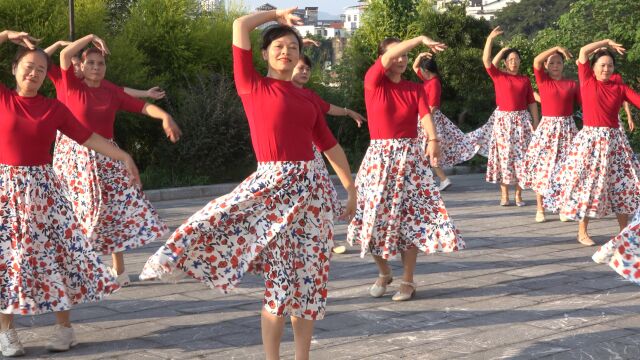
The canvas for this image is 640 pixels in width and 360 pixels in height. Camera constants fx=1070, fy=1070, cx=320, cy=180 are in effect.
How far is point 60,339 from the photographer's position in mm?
6277

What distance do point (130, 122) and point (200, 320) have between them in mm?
10025

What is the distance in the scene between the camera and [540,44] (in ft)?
72.8

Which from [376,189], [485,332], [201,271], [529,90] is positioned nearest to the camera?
[201,271]

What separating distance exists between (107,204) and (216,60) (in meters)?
10.8

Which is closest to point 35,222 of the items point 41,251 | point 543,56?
point 41,251

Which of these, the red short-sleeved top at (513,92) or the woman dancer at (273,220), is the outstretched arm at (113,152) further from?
the red short-sleeved top at (513,92)

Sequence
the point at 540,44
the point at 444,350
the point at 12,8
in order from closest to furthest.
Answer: the point at 444,350
the point at 12,8
the point at 540,44

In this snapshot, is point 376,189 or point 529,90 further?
point 529,90

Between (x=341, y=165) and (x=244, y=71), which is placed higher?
(x=244, y=71)

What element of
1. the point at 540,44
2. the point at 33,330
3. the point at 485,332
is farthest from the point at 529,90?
the point at 540,44

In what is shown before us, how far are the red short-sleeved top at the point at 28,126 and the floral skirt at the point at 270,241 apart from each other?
130 cm

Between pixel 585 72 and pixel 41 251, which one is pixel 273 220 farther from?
pixel 585 72

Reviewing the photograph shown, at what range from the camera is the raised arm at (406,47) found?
6930mm

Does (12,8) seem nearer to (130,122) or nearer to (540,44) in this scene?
(130,122)
